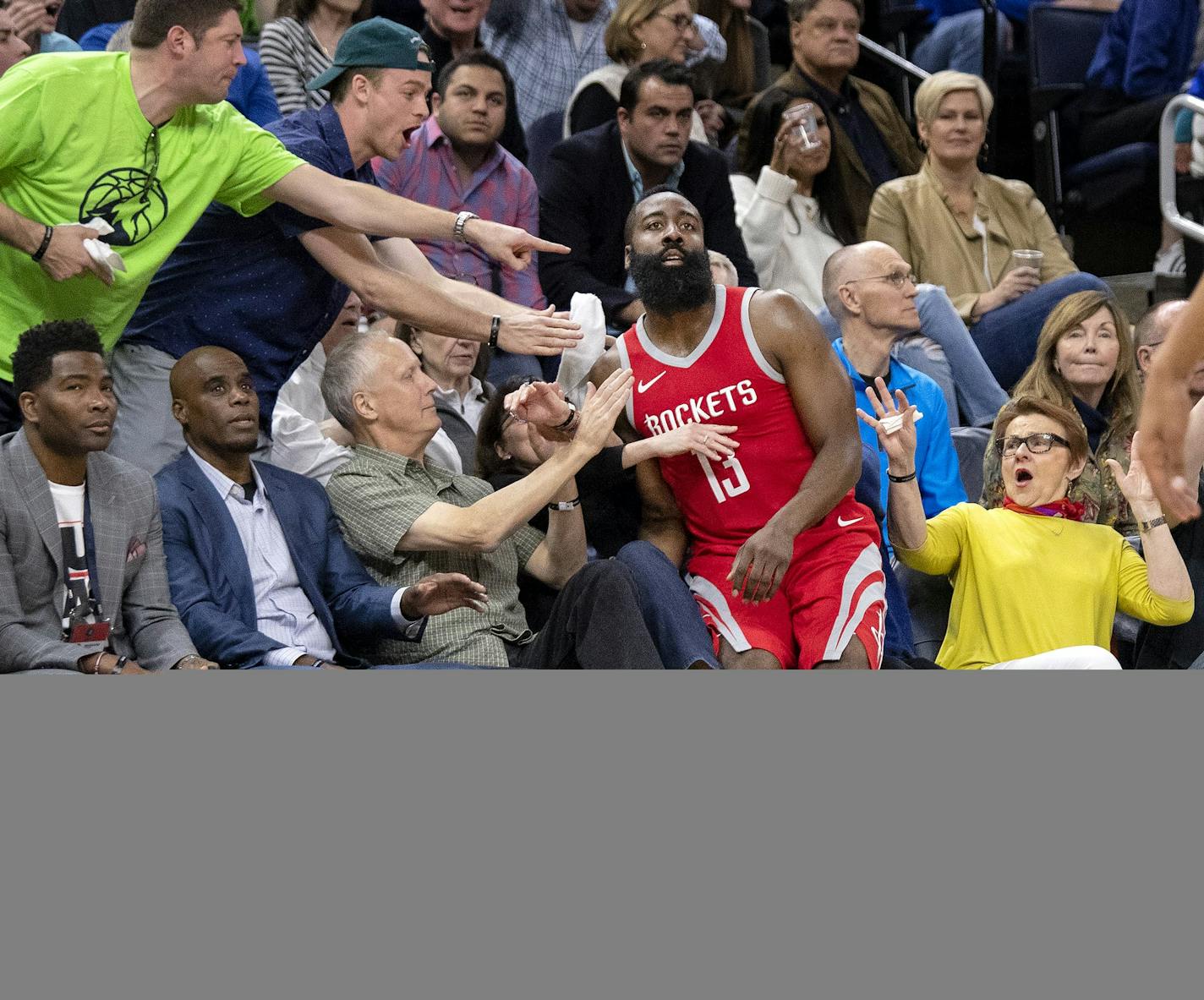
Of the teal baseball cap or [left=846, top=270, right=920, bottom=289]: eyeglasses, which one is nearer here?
the teal baseball cap

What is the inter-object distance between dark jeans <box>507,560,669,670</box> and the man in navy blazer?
17 centimetres

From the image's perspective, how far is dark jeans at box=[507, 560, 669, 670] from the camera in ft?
10.4

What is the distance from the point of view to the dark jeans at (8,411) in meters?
3.39

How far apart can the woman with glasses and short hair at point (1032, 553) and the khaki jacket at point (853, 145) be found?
1.87m

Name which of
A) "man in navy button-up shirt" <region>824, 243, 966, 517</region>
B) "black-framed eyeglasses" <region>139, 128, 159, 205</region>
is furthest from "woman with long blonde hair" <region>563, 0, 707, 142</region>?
"black-framed eyeglasses" <region>139, 128, 159, 205</region>

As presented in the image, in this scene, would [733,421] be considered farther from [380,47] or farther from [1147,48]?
[1147,48]

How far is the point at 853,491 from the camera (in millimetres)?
3701

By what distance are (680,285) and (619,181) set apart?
1342 millimetres

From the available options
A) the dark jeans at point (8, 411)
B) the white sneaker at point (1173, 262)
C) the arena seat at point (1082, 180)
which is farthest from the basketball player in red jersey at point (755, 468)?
the arena seat at point (1082, 180)

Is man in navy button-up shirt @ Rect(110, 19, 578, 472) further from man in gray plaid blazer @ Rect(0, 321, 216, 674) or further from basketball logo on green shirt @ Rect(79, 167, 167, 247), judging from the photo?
man in gray plaid blazer @ Rect(0, 321, 216, 674)

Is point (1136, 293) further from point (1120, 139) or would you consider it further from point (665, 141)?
point (665, 141)

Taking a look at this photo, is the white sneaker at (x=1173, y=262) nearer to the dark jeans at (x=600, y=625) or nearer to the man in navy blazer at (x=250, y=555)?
the dark jeans at (x=600, y=625)

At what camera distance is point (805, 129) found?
523 cm

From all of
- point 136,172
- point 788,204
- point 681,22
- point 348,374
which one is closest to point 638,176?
point 788,204
